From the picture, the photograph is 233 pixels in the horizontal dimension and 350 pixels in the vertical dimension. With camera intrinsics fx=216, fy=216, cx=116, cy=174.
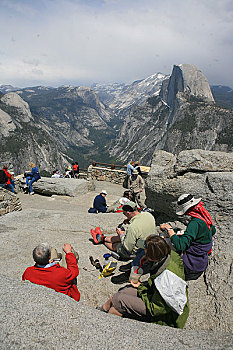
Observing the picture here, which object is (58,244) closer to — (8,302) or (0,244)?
(0,244)

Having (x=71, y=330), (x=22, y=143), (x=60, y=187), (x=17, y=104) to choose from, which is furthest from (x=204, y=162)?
(x=17, y=104)

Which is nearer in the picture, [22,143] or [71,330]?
[71,330]

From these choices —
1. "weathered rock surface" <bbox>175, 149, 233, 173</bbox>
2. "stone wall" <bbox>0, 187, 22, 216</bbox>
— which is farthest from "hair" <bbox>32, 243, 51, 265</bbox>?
"stone wall" <bbox>0, 187, 22, 216</bbox>

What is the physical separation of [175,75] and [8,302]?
224088 mm

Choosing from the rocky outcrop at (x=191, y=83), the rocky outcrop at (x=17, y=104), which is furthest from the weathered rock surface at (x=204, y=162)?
the rocky outcrop at (x=17, y=104)

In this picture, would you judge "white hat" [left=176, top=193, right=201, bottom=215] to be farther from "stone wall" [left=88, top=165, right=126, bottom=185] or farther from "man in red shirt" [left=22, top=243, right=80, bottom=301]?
"stone wall" [left=88, top=165, right=126, bottom=185]

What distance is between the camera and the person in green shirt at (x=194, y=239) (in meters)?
3.74

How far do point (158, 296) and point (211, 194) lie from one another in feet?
11.4

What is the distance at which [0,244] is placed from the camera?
5.79 metres

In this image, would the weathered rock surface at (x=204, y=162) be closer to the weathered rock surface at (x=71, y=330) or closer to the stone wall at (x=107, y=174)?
the weathered rock surface at (x=71, y=330)

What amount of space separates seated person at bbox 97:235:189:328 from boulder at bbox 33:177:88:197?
10.5 metres

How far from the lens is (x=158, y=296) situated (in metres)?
2.86

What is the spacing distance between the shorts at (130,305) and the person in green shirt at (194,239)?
107cm

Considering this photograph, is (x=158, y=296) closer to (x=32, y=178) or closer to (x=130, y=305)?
(x=130, y=305)
